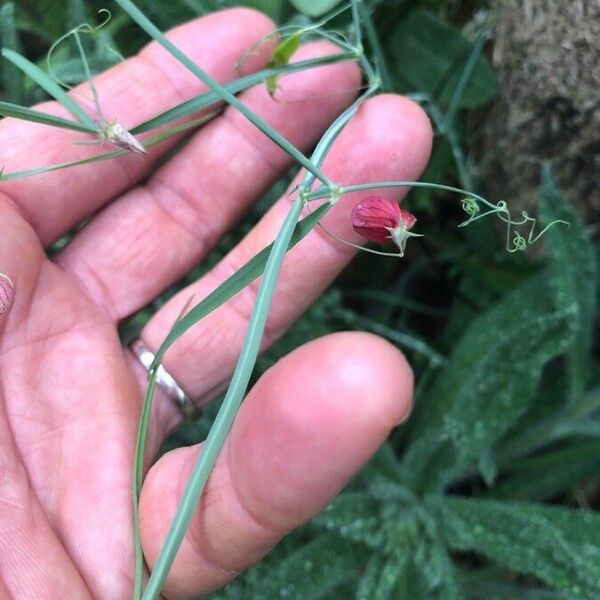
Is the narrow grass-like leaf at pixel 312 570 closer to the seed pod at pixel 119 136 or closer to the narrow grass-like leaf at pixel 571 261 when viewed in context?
the narrow grass-like leaf at pixel 571 261

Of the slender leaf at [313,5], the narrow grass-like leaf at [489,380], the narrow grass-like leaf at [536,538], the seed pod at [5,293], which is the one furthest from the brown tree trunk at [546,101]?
the seed pod at [5,293]

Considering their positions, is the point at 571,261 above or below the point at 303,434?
below

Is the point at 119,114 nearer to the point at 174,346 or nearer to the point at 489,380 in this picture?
the point at 174,346

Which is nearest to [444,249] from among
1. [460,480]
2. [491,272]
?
[491,272]

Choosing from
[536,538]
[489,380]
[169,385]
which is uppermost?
[169,385]

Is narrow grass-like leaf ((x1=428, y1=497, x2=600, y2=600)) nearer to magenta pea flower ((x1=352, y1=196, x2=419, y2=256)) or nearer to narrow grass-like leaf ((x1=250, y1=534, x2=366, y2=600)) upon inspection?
narrow grass-like leaf ((x1=250, y1=534, x2=366, y2=600))

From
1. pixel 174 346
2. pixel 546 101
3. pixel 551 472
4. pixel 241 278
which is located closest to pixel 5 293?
pixel 174 346

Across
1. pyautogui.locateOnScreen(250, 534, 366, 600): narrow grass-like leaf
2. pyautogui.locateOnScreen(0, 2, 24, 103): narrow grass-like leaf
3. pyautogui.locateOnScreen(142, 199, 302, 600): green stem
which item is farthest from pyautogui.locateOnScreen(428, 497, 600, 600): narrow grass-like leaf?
pyautogui.locateOnScreen(0, 2, 24, 103): narrow grass-like leaf

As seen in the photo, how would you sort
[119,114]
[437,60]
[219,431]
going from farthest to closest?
[437,60] < [119,114] < [219,431]
